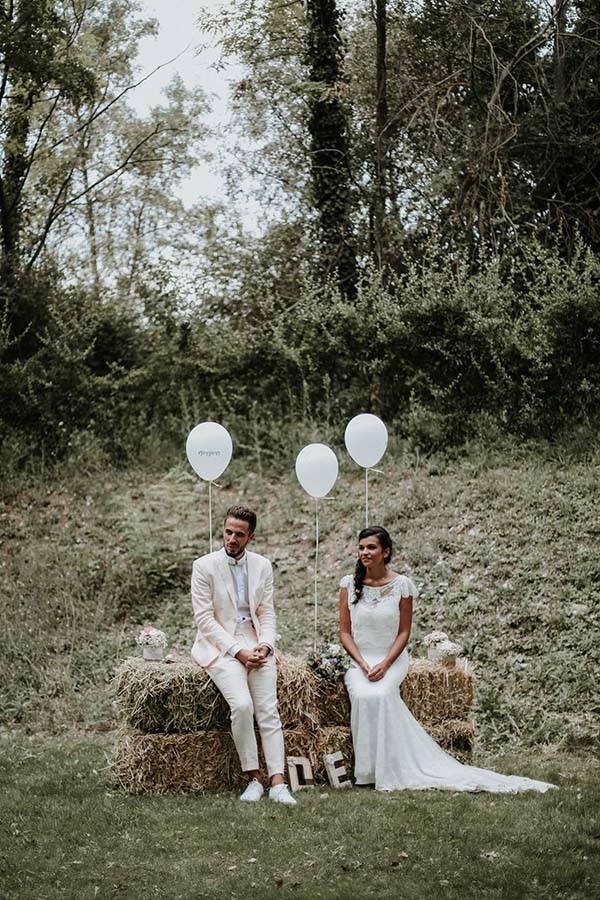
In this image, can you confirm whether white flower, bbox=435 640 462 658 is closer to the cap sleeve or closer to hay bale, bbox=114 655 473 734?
hay bale, bbox=114 655 473 734

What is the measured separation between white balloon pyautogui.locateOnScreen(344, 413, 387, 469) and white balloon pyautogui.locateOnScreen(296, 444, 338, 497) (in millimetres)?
306

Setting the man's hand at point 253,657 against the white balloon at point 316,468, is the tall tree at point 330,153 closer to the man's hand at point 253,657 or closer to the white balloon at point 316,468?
the white balloon at point 316,468

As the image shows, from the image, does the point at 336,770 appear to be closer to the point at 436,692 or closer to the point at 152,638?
the point at 436,692

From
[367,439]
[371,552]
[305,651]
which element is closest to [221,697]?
[371,552]

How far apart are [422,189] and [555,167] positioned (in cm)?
188

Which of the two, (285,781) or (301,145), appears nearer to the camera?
(285,781)

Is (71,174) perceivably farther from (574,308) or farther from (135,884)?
(135,884)

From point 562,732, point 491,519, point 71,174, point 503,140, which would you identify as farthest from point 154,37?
point 562,732

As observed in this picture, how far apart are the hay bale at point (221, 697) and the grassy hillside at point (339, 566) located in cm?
100

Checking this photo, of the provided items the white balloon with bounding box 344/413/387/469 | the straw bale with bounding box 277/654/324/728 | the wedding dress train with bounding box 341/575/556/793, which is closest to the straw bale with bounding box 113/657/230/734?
the straw bale with bounding box 277/654/324/728

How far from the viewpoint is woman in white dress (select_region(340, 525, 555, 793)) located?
18.4 feet

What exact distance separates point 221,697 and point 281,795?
0.62 meters

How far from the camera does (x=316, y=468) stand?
7344 mm

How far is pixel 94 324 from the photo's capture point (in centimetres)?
1311
